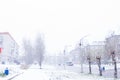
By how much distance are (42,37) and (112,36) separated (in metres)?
54.2

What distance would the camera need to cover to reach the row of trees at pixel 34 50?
78.2 m

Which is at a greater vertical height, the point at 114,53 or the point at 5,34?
the point at 5,34

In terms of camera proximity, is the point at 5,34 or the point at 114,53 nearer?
the point at 114,53

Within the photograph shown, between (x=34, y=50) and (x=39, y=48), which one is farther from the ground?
(x=39, y=48)

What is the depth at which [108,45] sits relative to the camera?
28.8 m

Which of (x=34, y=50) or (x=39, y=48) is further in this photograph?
(x=34, y=50)

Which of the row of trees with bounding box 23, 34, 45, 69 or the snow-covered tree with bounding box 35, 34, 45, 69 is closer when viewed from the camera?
the snow-covered tree with bounding box 35, 34, 45, 69

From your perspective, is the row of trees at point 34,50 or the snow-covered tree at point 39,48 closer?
the snow-covered tree at point 39,48

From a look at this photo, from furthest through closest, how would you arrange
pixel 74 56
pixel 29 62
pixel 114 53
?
pixel 74 56 → pixel 29 62 → pixel 114 53

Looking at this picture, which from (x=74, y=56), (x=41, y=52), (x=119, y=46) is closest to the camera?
(x=119, y=46)

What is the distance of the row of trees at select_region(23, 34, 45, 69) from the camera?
257 ft

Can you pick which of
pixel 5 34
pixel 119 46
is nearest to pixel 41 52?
pixel 5 34

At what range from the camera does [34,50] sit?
9131 centimetres

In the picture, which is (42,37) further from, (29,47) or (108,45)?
(108,45)
